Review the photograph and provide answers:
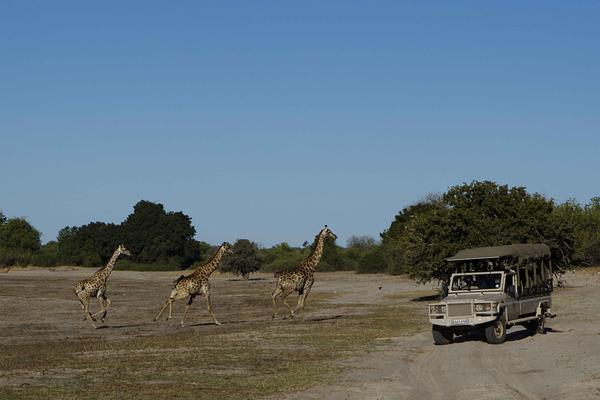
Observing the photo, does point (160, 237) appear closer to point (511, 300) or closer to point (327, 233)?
point (327, 233)

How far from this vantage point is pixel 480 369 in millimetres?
19766

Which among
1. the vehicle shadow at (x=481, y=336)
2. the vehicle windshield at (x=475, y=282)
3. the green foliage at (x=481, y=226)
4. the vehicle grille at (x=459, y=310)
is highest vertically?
the green foliage at (x=481, y=226)

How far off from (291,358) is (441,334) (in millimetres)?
5367

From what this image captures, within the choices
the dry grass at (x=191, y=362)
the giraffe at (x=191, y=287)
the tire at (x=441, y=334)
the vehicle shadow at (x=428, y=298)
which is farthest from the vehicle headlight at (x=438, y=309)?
the vehicle shadow at (x=428, y=298)

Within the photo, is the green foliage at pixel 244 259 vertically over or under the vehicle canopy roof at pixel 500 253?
over

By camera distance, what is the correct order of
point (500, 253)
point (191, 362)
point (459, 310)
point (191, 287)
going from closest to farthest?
1. point (191, 362)
2. point (459, 310)
3. point (500, 253)
4. point (191, 287)

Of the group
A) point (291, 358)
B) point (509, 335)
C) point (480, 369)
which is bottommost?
point (480, 369)

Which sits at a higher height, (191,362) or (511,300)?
(511,300)

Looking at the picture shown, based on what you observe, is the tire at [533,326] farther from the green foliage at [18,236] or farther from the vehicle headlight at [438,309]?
the green foliage at [18,236]

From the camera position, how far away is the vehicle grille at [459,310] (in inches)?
970

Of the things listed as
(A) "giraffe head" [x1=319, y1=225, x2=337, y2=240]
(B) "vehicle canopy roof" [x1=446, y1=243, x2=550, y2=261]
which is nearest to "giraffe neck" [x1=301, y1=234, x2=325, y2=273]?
(A) "giraffe head" [x1=319, y1=225, x2=337, y2=240]

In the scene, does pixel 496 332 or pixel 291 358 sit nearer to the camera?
pixel 291 358

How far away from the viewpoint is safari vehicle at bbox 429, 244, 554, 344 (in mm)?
24672

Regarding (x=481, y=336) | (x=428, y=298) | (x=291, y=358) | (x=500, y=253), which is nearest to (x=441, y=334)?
(x=481, y=336)
